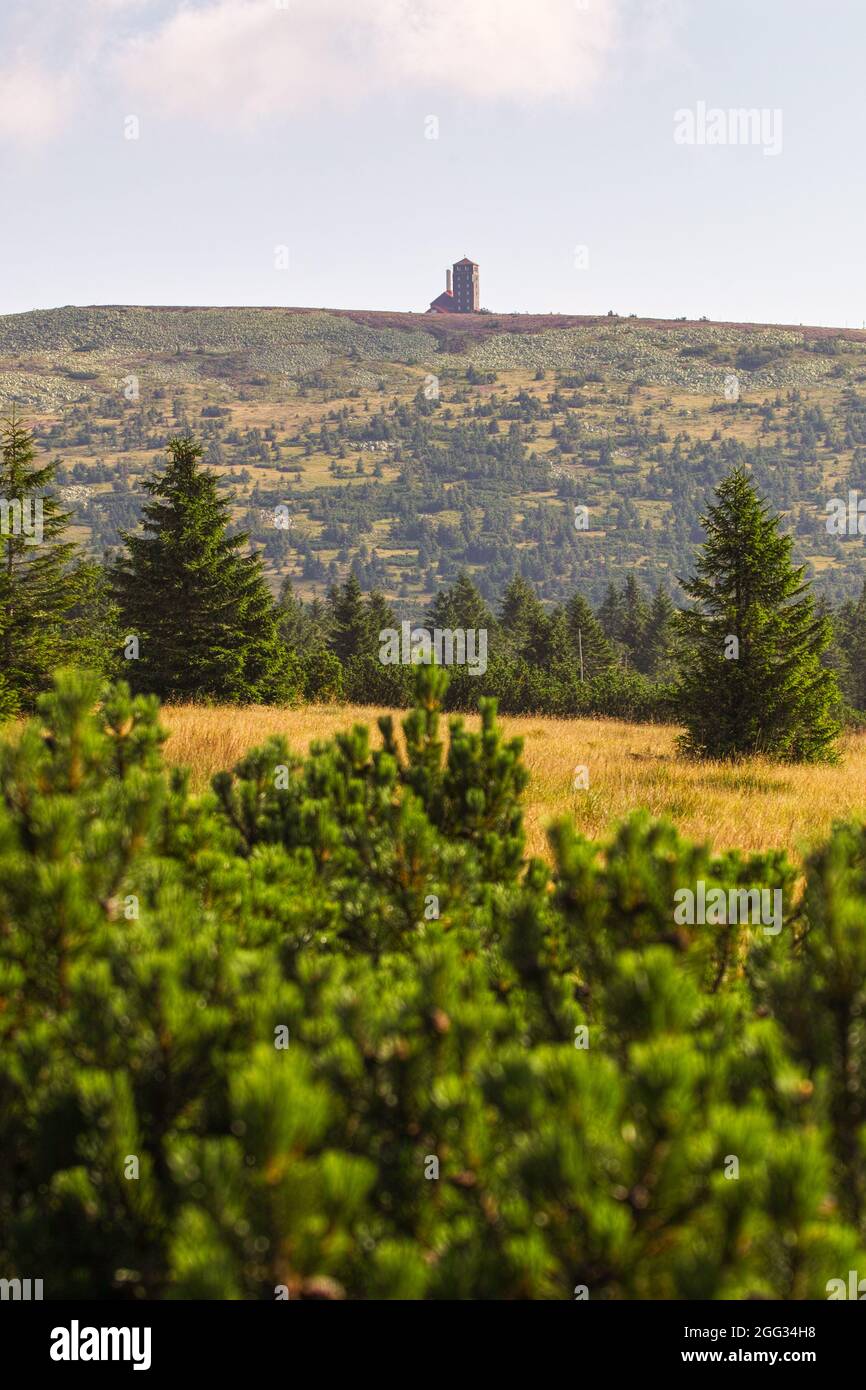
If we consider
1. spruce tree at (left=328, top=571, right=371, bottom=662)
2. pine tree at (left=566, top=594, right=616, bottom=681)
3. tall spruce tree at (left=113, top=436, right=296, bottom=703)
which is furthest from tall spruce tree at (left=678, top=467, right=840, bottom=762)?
pine tree at (left=566, top=594, right=616, bottom=681)

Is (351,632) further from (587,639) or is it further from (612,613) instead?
(612,613)

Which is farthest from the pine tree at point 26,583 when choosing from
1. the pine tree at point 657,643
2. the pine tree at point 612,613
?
the pine tree at point 612,613

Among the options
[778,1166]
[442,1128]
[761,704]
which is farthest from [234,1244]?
[761,704]

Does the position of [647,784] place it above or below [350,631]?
below

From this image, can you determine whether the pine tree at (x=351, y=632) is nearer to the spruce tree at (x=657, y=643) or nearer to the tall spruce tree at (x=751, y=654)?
the spruce tree at (x=657, y=643)

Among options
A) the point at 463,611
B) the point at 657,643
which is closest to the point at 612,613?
the point at 657,643
